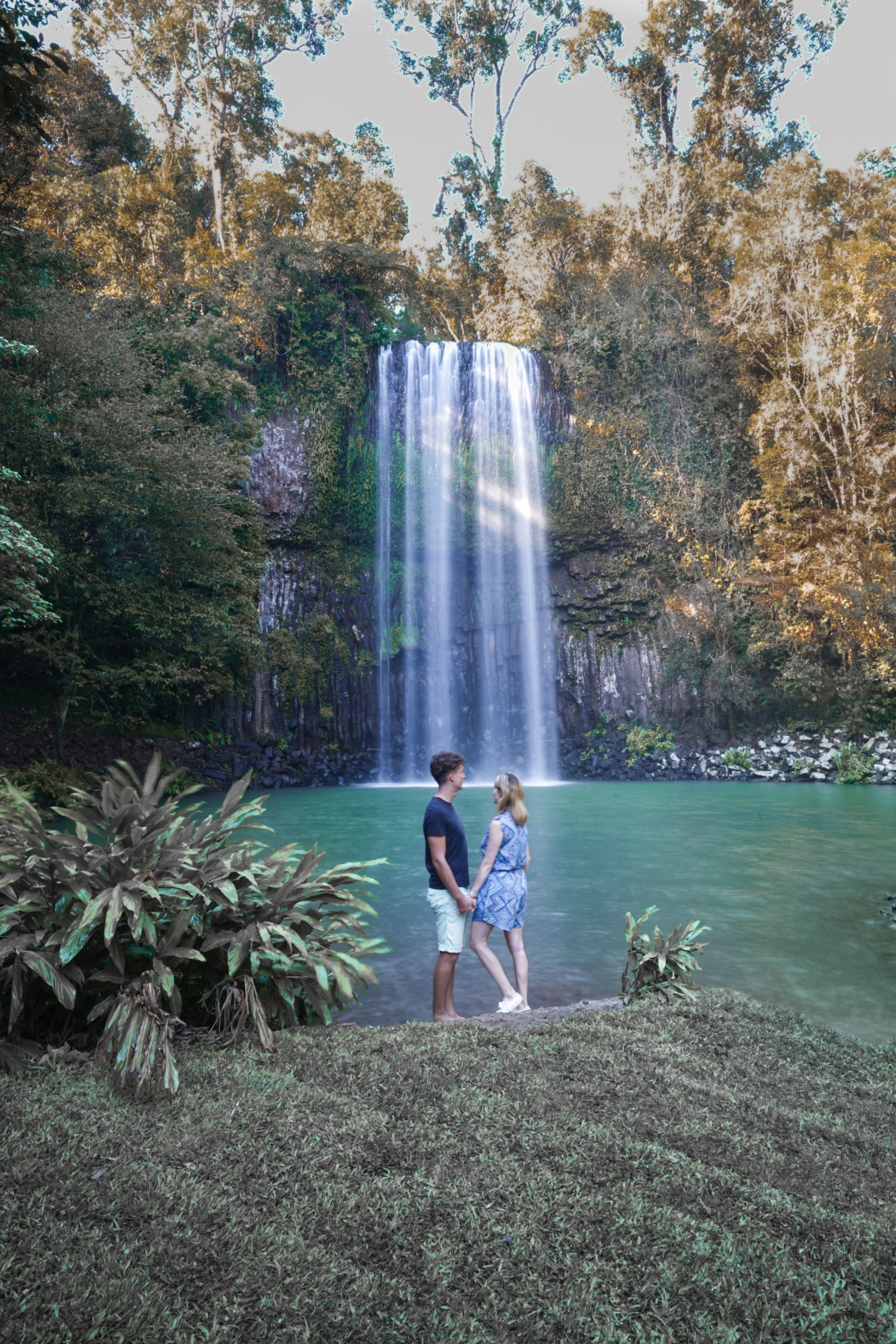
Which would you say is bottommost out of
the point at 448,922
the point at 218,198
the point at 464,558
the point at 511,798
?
the point at 448,922

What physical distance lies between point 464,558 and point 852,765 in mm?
12271

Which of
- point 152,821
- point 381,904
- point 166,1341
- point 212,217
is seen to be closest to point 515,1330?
point 166,1341

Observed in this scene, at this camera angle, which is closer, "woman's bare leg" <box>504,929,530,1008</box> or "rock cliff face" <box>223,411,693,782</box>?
"woman's bare leg" <box>504,929,530,1008</box>

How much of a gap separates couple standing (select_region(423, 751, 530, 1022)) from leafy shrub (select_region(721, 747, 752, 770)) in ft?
58.3

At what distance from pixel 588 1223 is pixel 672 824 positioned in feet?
40.4

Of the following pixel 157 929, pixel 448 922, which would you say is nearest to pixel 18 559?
pixel 157 929

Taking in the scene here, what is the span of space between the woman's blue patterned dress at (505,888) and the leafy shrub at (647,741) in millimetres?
17780

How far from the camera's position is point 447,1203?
2275 mm

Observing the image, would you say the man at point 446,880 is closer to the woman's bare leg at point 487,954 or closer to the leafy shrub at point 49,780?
the woman's bare leg at point 487,954

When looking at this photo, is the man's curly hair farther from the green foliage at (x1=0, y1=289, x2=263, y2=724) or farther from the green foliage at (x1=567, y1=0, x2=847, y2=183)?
the green foliage at (x1=567, y1=0, x2=847, y2=183)

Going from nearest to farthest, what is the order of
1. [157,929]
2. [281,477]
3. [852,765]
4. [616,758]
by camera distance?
[157,929], [852,765], [616,758], [281,477]

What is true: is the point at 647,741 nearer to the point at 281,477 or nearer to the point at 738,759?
the point at 738,759

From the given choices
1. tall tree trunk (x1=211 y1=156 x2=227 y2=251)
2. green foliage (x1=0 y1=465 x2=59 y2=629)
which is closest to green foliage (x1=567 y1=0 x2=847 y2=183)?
tall tree trunk (x1=211 y1=156 x2=227 y2=251)

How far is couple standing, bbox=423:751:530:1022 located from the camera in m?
4.82
